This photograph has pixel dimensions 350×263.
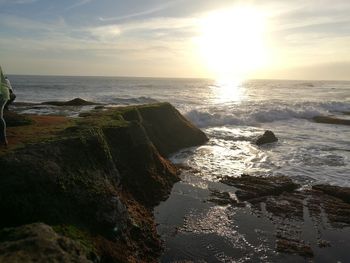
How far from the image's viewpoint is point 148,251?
8594mm

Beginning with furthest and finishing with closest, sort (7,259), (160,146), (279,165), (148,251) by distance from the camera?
(160,146)
(279,165)
(148,251)
(7,259)

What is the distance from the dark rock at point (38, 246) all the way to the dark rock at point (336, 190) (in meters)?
9.85

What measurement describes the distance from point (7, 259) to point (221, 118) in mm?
29743

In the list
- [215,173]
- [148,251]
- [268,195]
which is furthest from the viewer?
[215,173]

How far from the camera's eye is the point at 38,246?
235 inches

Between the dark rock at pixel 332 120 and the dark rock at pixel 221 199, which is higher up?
the dark rock at pixel 221 199

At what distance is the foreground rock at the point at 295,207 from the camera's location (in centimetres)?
984

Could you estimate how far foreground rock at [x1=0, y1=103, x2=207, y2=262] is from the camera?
734 centimetres

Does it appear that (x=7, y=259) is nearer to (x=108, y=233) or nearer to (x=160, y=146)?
(x=108, y=233)

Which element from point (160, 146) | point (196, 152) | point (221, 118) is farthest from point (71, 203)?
point (221, 118)

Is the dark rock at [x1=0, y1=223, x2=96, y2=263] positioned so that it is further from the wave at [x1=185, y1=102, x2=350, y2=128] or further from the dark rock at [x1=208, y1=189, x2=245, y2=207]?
the wave at [x1=185, y1=102, x2=350, y2=128]

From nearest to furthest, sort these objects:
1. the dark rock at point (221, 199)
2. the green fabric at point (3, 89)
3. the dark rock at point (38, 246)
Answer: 1. the dark rock at point (38, 246)
2. the green fabric at point (3, 89)
3. the dark rock at point (221, 199)

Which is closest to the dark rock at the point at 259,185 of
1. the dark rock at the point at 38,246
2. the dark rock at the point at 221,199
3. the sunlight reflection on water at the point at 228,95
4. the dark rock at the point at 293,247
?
the dark rock at the point at 221,199

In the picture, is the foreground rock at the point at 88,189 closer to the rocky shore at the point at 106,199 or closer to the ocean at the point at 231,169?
the rocky shore at the point at 106,199
